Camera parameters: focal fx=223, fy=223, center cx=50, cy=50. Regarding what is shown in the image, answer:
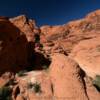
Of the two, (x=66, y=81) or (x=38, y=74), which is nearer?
(x=66, y=81)

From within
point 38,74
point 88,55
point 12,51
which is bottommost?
point 38,74

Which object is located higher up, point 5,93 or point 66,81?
point 66,81

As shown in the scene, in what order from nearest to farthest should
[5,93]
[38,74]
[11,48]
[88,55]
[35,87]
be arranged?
1. [5,93]
2. [35,87]
3. [38,74]
4. [11,48]
5. [88,55]

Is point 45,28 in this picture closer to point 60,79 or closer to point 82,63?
point 82,63

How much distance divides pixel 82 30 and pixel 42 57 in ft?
78.7

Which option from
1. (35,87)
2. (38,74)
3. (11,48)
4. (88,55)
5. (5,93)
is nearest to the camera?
(5,93)

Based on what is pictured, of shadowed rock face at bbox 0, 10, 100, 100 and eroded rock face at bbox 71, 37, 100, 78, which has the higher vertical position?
eroded rock face at bbox 71, 37, 100, 78

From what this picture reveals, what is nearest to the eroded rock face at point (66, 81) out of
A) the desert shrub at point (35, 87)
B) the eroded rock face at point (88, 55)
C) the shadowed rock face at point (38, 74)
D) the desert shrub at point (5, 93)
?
the shadowed rock face at point (38, 74)

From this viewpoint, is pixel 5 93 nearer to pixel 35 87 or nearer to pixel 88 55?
pixel 35 87

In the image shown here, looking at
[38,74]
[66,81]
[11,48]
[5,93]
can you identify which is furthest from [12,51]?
[66,81]

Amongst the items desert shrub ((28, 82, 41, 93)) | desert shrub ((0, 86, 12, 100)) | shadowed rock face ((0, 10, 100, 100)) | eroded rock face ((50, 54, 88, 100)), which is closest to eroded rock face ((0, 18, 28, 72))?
shadowed rock face ((0, 10, 100, 100))

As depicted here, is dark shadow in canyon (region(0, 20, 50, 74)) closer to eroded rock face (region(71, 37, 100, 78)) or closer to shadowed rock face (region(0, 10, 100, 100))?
shadowed rock face (region(0, 10, 100, 100))

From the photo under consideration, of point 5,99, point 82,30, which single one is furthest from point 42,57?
point 82,30

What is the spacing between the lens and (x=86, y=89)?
15.9 metres
